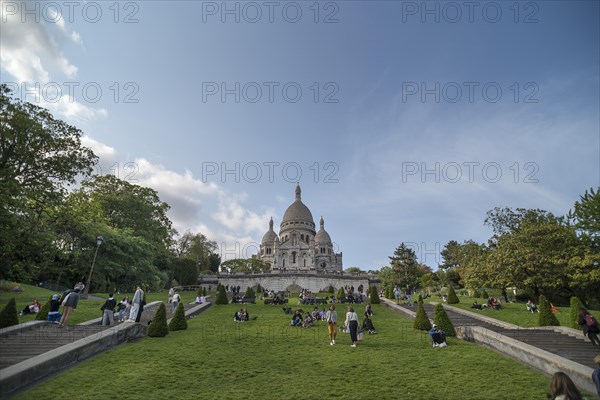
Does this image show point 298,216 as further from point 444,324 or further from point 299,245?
point 444,324

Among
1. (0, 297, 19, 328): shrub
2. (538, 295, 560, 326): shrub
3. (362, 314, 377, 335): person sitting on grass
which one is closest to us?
(0, 297, 19, 328): shrub

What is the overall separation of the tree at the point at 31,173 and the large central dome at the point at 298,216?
80936 mm

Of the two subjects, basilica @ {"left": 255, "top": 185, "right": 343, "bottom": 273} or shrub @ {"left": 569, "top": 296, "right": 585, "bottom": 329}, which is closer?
shrub @ {"left": 569, "top": 296, "right": 585, "bottom": 329}

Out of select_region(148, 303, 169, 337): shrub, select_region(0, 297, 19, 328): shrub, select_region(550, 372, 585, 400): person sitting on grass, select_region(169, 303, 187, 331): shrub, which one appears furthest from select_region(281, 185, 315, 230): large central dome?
select_region(550, 372, 585, 400): person sitting on grass


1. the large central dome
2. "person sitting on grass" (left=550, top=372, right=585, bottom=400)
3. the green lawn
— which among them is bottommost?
the green lawn

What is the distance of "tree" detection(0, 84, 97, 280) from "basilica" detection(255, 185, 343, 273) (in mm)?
67043

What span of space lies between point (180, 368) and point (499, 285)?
1150 inches

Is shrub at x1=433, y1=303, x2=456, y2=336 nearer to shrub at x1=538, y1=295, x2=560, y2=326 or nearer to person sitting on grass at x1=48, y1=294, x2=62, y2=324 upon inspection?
shrub at x1=538, y1=295, x2=560, y2=326

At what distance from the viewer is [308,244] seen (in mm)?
93312

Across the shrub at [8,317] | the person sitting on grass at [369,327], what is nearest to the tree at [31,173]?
the shrub at [8,317]

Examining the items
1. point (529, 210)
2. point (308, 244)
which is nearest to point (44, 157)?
point (529, 210)

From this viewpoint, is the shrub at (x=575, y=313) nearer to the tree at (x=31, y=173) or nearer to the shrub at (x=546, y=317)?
the shrub at (x=546, y=317)

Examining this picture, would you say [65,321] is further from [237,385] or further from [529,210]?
[529,210]

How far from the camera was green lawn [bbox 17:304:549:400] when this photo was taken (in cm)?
822
